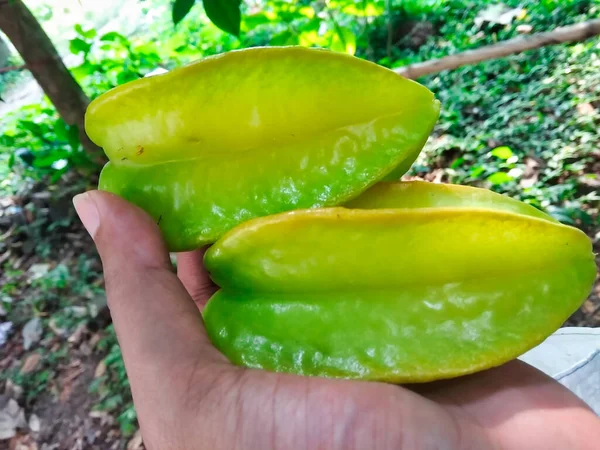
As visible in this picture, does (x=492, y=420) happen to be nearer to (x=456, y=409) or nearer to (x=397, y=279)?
(x=456, y=409)

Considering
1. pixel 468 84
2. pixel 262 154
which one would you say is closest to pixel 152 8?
pixel 468 84

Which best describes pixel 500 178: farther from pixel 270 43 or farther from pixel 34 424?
pixel 34 424

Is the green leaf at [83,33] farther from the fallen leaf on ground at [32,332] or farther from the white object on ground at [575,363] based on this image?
the white object on ground at [575,363]

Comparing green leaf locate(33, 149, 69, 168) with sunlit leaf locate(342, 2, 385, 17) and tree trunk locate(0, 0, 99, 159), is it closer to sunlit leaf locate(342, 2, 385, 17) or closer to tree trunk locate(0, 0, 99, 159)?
tree trunk locate(0, 0, 99, 159)

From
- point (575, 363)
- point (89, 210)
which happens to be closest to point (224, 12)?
point (89, 210)

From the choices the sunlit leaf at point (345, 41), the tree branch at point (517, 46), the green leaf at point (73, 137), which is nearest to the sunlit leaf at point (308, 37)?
the sunlit leaf at point (345, 41)
